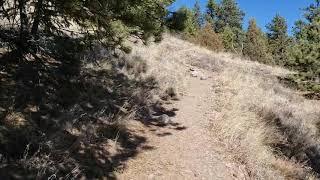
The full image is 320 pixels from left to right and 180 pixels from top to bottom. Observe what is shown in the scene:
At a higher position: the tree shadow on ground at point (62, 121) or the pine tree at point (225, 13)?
the pine tree at point (225, 13)

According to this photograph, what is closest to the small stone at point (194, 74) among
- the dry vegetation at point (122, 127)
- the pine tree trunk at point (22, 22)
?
the dry vegetation at point (122, 127)

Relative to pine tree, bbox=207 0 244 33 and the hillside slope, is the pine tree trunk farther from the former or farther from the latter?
pine tree, bbox=207 0 244 33

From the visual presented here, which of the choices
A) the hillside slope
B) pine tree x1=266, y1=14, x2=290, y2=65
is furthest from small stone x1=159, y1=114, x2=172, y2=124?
pine tree x1=266, y1=14, x2=290, y2=65

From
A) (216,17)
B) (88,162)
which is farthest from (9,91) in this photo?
(216,17)

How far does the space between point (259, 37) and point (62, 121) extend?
54.2 metres

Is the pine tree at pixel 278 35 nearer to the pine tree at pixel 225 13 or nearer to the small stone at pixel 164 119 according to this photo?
the pine tree at pixel 225 13

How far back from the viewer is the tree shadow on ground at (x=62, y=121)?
18.1 feet

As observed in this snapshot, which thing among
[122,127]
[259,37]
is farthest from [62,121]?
[259,37]

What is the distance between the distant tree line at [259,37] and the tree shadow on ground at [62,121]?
2183 mm

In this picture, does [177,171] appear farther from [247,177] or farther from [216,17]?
[216,17]

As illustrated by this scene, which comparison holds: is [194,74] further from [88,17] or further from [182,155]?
[88,17]

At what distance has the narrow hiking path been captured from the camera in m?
6.65

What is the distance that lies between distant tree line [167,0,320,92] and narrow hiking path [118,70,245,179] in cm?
220

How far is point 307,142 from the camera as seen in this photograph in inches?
412
